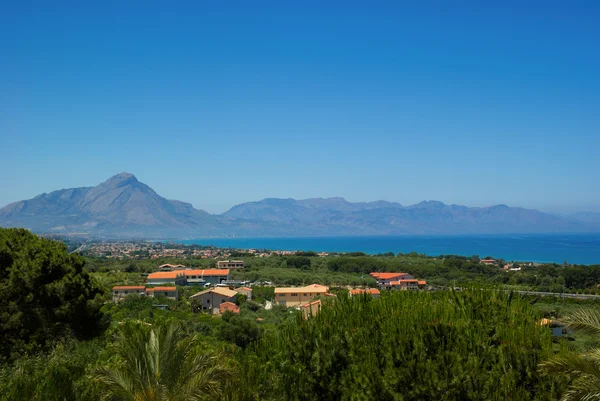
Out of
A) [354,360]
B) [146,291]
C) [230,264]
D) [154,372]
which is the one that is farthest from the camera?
[230,264]

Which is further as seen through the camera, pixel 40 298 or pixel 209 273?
pixel 209 273

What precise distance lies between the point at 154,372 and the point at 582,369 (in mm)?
5969

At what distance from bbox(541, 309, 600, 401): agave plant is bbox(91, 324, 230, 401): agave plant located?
4984mm

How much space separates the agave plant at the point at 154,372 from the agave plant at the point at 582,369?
498 cm

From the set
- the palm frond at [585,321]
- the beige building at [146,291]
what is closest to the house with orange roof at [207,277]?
the beige building at [146,291]

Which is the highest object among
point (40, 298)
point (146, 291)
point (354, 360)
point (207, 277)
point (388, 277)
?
point (354, 360)

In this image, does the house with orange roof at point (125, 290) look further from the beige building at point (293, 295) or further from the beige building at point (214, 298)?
the beige building at point (293, 295)

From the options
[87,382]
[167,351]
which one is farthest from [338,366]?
[87,382]

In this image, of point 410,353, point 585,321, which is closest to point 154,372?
point 410,353

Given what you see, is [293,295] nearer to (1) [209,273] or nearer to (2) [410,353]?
(1) [209,273]

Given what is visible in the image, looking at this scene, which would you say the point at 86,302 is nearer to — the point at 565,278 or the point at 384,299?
the point at 384,299

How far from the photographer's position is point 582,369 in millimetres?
6648

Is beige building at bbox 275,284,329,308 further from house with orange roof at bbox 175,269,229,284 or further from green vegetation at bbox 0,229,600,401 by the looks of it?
green vegetation at bbox 0,229,600,401

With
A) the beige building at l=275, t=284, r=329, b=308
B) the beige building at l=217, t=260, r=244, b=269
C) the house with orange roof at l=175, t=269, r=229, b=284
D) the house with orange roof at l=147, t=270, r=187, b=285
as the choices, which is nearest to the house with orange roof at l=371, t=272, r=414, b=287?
the beige building at l=275, t=284, r=329, b=308
